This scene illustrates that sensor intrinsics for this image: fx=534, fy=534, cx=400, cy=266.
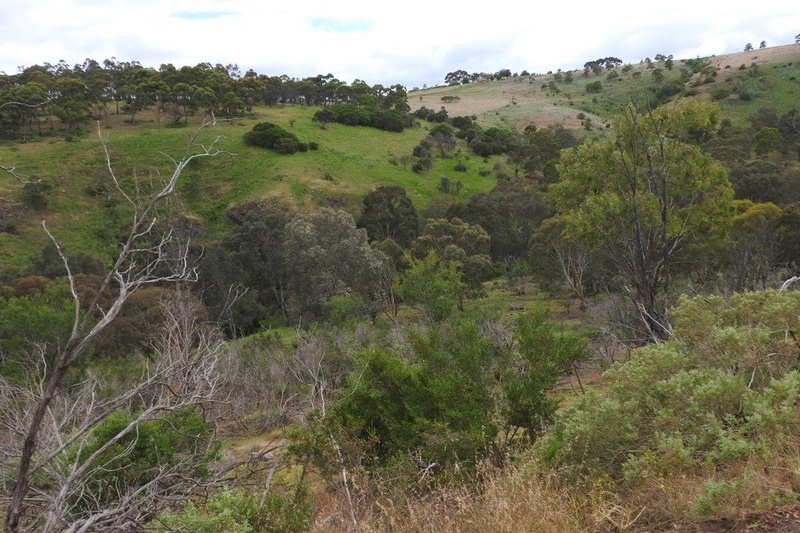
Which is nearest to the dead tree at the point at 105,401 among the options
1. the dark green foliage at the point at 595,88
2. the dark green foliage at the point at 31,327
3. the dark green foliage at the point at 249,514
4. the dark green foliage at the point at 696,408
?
the dark green foliage at the point at 249,514

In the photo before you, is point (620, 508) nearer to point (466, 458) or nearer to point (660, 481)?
point (660, 481)

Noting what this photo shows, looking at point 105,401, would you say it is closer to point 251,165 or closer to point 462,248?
point 462,248

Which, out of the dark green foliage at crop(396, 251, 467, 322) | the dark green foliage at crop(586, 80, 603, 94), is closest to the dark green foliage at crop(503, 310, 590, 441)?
the dark green foliage at crop(396, 251, 467, 322)

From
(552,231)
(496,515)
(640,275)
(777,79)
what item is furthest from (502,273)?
(777,79)

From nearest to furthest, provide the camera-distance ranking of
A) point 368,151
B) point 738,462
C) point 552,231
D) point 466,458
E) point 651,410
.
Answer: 1. point 738,462
2. point 651,410
3. point 466,458
4. point 552,231
5. point 368,151

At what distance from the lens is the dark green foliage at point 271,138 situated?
47969 millimetres

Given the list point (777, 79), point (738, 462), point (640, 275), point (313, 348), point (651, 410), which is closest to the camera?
point (738, 462)

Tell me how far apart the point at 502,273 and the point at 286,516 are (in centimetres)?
3095

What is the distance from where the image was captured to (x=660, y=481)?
362 cm

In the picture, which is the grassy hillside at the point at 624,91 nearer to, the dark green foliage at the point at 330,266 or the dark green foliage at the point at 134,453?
the dark green foliage at the point at 330,266

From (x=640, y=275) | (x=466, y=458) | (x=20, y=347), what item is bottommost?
(x=20, y=347)

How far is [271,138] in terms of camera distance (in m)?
48.5

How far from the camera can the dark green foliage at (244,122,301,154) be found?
4797cm

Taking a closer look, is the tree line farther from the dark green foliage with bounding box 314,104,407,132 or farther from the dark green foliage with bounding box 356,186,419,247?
the dark green foliage with bounding box 356,186,419,247
